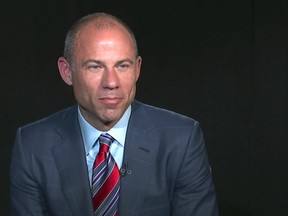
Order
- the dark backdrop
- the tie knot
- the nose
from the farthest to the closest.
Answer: the dark backdrop → the tie knot → the nose

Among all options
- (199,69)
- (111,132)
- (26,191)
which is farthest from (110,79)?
(199,69)

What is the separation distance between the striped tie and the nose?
0.71 feet

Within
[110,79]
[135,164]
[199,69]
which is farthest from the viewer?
[199,69]

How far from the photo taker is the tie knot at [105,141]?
1.52 metres

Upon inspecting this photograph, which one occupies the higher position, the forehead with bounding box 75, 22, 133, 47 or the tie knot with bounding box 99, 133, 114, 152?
the forehead with bounding box 75, 22, 133, 47

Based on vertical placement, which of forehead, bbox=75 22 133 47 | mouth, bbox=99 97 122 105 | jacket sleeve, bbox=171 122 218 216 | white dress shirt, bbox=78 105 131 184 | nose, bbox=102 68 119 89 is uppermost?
forehead, bbox=75 22 133 47

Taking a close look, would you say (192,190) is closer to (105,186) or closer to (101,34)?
(105,186)

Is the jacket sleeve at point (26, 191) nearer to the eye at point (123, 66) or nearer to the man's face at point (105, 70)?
the man's face at point (105, 70)

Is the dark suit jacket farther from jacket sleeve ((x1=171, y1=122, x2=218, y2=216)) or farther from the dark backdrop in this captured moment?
the dark backdrop

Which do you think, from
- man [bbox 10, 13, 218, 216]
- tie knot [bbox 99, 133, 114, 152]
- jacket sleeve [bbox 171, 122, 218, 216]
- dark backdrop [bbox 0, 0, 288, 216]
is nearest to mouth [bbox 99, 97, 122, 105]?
man [bbox 10, 13, 218, 216]

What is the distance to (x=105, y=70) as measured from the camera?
1435mm

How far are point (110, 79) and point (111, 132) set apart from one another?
0.67 feet

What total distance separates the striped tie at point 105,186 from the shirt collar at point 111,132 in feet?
0.21

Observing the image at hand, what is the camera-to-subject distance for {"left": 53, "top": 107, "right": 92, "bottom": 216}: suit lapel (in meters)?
1.50
